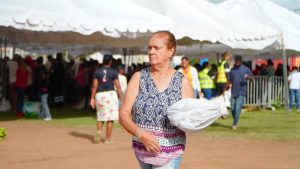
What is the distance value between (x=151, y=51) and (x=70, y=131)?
9098mm

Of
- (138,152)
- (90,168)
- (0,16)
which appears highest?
(0,16)

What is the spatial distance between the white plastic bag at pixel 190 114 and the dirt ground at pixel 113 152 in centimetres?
443

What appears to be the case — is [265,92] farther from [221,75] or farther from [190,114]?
[190,114]

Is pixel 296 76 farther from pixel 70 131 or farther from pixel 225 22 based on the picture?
pixel 70 131

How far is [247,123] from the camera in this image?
1523 cm

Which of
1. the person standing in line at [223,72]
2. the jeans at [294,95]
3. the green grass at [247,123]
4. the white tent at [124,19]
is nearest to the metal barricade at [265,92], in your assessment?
the green grass at [247,123]

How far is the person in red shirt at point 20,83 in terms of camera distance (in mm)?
15969

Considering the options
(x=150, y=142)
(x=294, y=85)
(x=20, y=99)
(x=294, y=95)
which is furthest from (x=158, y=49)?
(x=294, y=95)

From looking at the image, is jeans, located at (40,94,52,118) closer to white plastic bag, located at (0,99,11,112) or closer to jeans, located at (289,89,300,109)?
white plastic bag, located at (0,99,11,112)

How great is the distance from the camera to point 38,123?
1454 centimetres

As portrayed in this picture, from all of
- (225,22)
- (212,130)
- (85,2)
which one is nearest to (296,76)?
(225,22)

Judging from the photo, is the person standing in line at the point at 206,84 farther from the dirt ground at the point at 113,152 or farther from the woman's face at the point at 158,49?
the woman's face at the point at 158,49

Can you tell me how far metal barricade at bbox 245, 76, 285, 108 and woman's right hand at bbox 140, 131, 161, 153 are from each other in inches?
642

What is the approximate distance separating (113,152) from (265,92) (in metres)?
11.9
